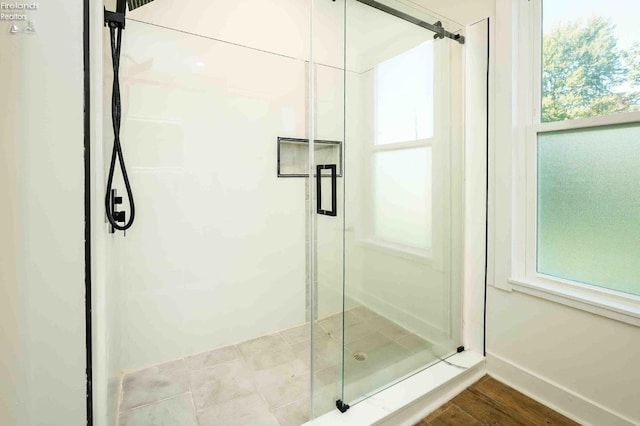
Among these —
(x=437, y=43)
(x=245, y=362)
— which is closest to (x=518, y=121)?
(x=437, y=43)

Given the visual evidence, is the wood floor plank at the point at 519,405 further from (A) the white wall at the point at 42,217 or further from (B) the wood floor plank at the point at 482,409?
(A) the white wall at the point at 42,217

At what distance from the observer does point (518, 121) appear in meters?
1.58

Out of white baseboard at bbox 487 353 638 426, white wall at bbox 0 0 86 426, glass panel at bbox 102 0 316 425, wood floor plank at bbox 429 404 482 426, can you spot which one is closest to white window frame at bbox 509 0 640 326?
white baseboard at bbox 487 353 638 426

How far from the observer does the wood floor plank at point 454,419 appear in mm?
1362

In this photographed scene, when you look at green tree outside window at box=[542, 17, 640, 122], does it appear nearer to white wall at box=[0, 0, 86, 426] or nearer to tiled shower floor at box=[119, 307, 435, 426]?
tiled shower floor at box=[119, 307, 435, 426]

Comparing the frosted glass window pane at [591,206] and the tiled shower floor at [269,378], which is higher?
the frosted glass window pane at [591,206]

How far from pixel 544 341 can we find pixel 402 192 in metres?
1.12

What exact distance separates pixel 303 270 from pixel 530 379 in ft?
5.10

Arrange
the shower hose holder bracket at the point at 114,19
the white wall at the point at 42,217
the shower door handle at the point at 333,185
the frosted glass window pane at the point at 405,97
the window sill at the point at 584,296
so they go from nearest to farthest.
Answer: the white wall at the point at 42,217 < the shower hose holder bracket at the point at 114,19 < the window sill at the point at 584,296 < the shower door handle at the point at 333,185 < the frosted glass window pane at the point at 405,97

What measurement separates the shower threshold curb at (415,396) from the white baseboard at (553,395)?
4.1 inches

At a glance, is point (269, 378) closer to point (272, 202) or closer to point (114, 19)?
point (272, 202)

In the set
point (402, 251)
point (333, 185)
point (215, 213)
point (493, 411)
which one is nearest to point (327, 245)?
point (333, 185)

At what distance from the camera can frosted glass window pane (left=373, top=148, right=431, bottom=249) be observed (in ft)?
6.18

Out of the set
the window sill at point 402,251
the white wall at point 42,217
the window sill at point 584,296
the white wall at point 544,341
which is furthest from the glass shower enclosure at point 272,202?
the white wall at point 42,217
